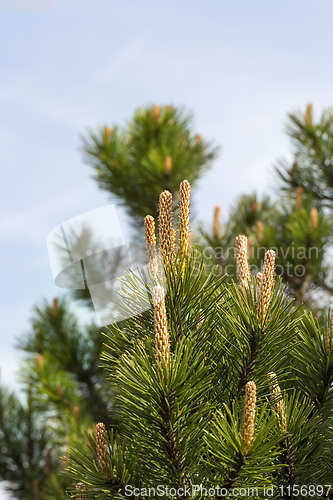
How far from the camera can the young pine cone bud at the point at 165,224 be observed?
1.68 feet

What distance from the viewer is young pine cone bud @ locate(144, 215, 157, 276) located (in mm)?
517

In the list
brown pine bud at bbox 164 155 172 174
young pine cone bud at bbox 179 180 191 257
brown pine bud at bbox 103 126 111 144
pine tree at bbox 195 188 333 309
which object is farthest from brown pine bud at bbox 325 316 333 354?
brown pine bud at bbox 103 126 111 144

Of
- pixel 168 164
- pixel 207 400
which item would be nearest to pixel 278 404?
pixel 207 400

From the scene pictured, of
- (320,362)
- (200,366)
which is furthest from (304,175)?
(200,366)

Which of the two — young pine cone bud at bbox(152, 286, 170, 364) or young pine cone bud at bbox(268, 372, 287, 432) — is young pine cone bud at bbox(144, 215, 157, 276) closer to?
young pine cone bud at bbox(152, 286, 170, 364)

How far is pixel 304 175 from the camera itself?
208 cm

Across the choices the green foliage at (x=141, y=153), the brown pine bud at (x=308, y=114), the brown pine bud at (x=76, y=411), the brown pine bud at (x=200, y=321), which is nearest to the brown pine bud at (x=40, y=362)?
the brown pine bud at (x=76, y=411)

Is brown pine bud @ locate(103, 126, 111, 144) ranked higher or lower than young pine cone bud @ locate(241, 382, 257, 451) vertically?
higher

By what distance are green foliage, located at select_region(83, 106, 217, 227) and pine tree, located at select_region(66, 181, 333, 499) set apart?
1.55 m

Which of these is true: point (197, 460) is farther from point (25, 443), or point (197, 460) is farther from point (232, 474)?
point (25, 443)

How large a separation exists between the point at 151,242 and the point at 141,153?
1713 millimetres

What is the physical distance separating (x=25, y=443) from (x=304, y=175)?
6.88ft

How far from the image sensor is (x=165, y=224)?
51 centimetres

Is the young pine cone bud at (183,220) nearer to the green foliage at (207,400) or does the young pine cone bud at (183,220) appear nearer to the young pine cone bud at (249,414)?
the green foliage at (207,400)
